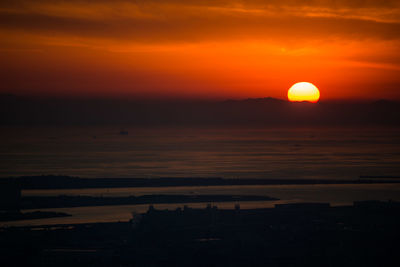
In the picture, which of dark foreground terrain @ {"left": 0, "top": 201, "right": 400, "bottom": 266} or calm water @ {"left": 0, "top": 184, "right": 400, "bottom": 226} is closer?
dark foreground terrain @ {"left": 0, "top": 201, "right": 400, "bottom": 266}

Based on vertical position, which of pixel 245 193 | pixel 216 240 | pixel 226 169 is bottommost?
pixel 216 240

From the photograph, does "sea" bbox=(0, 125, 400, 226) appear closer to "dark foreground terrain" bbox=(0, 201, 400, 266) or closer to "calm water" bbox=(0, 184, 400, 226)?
"calm water" bbox=(0, 184, 400, 226)

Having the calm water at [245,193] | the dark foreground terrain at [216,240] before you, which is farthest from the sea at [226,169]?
the dark foreground terrain at [216,240]

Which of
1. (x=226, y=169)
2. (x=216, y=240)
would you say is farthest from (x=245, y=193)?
(x=226, y=169)

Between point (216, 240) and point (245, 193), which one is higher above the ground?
point (245, 193)

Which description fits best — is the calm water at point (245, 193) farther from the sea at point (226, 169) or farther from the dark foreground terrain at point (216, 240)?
the dark foreground terrain at point (216, 240)

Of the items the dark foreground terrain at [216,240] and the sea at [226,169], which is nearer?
the dark foreground terrain at [216,240]

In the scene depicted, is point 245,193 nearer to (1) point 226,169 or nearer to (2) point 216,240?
(2) point 216,240

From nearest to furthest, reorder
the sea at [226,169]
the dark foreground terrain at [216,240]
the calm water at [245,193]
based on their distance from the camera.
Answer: the dark foreground terrain at [216,240] → the calm water at [245,193] → the sea at [226,169]

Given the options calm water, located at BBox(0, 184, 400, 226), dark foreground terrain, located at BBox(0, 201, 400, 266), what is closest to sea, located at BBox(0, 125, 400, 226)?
calm water, located at BBox(0, 184, 400, 226)
